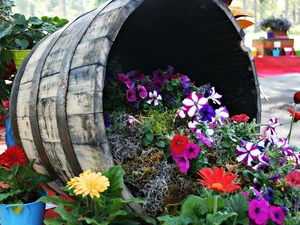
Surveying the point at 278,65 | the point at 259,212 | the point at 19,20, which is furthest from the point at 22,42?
the point at 278,65

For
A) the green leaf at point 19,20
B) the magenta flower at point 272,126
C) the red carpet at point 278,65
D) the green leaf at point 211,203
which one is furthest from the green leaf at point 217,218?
the red carpet at point 278,65

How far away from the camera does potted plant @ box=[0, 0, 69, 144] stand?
2.30 meters

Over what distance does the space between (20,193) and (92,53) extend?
697 millimetres

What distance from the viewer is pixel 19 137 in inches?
65.7

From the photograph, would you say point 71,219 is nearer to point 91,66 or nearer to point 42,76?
point 91,66

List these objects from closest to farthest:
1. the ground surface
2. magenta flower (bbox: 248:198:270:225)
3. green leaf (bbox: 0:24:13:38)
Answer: magenta flower (bbox: 248:198:270:225) < green leaf (bbox: 0:24:13:38) < the ground surface

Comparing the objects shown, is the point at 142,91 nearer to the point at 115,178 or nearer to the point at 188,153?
the point at 188,153

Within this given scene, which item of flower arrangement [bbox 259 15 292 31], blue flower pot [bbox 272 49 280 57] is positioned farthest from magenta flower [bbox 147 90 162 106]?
flower arrangement [bbox 259 15 292 31]

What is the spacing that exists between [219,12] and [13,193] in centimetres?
115

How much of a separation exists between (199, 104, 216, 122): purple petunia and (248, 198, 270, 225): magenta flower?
1.49ft

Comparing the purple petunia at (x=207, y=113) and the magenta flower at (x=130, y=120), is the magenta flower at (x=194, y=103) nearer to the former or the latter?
the purple petunia at (x=207, y=113)

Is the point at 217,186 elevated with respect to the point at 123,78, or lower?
lower

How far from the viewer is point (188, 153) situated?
1.22 metres

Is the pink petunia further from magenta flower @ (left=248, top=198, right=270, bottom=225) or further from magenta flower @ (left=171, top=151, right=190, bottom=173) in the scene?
magenta flower @ (left=248, top=198, right=270, bottom=225)
